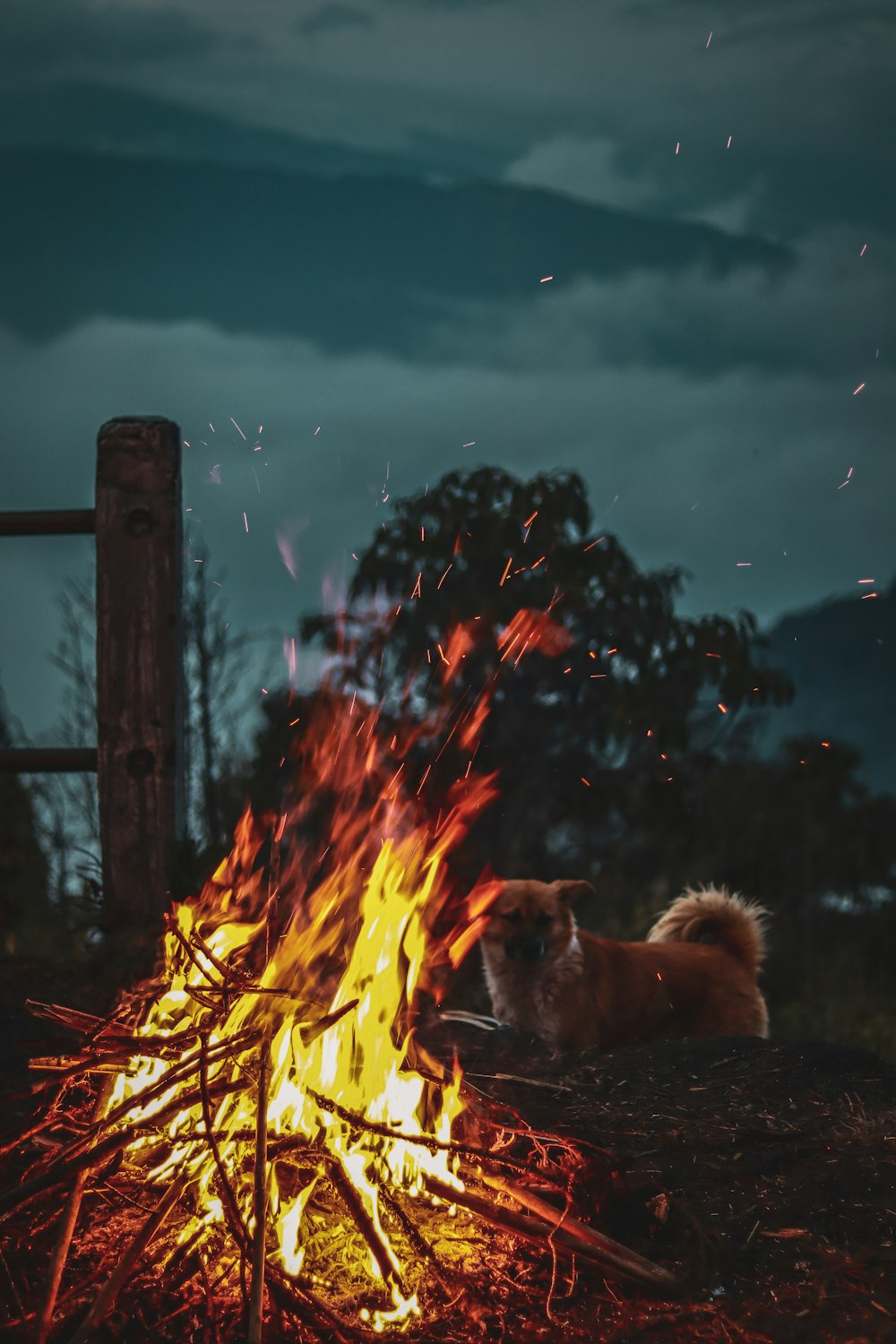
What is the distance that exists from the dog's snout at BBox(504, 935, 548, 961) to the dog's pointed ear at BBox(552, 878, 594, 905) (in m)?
0.27

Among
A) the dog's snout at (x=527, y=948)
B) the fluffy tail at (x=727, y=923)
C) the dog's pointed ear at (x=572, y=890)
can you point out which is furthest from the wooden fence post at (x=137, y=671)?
the fluffy tail at (x=727, y=923)

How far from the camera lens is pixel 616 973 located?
520 centimetres

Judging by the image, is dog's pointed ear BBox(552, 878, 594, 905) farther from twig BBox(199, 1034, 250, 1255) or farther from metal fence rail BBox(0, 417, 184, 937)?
twig BBox(199, 1034, 250, 1255)

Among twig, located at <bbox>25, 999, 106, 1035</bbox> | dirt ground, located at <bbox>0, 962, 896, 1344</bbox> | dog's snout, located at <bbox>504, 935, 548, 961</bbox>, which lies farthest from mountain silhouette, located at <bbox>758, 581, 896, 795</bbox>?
twig, located at <bbox>25, 999, 106, 1035</bbox>

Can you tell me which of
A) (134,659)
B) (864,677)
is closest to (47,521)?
(134,659)

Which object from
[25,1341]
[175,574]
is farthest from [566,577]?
[25,1341]

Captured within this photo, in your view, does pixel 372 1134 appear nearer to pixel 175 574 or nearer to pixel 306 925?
pixel 306 925

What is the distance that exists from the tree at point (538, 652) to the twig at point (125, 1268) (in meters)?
5.42

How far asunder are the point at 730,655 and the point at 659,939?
2.41 metres

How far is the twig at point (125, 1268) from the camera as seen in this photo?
6.80 ft

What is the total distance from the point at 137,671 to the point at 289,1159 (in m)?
2.63

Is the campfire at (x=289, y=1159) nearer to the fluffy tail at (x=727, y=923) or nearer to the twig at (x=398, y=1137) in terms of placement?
the twig at (x=398, y=1137)

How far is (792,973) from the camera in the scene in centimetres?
1012

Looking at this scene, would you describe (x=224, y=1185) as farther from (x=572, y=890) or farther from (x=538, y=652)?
(x=538, y=652)
